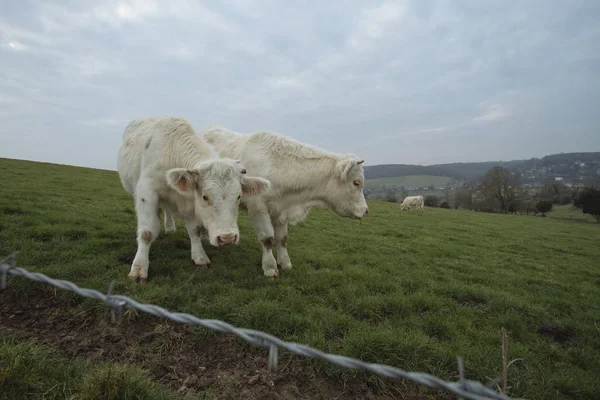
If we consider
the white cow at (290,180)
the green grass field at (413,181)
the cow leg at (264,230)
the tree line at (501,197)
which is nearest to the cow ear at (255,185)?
the white cow at (290,180)

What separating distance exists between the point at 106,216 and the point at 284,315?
796 cm

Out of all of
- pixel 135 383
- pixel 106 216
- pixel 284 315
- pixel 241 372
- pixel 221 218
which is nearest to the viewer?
pixel 135 383

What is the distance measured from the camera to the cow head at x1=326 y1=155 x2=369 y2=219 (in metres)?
6.65

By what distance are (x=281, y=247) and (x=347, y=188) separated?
186 centimetres

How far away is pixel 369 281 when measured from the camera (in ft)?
20.3

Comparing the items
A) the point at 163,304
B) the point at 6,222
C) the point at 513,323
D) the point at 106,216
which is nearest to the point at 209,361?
the point at 163,304

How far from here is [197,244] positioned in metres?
6.19

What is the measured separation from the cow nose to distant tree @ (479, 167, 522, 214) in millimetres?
71707

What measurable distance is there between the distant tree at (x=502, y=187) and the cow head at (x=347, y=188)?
2701 inches

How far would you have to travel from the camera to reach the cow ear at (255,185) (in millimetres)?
5562

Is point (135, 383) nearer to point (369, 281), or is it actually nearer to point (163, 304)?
point (163, 304)

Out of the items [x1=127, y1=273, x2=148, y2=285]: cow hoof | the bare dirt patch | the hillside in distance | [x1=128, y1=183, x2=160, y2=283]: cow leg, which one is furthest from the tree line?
the hillside in distance

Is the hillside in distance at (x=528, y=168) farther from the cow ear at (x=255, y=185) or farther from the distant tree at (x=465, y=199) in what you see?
the cow ear at (x=255, y=185)

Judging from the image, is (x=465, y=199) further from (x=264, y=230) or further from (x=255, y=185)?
(x=255, y=185)
